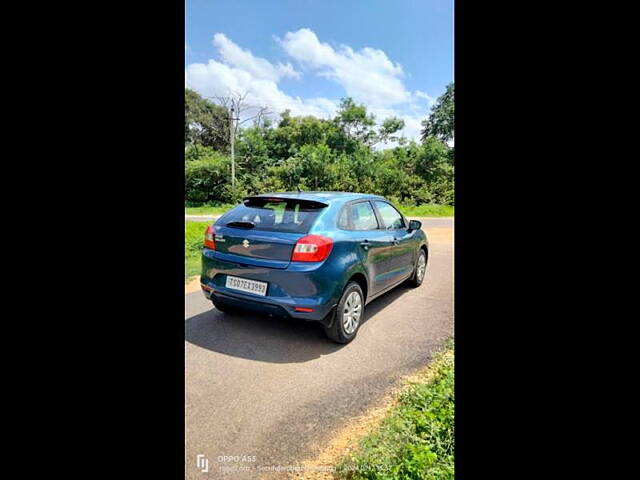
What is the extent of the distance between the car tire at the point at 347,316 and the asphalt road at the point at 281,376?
93mm

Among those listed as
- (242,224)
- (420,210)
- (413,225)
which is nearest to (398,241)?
(413,225)

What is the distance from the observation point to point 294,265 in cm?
253

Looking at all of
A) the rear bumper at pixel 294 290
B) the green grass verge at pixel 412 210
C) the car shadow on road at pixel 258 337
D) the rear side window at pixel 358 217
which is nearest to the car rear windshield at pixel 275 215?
the rear side window at pixel 358 217

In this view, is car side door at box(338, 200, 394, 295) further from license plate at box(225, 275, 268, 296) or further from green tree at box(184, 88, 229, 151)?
green tree at box(184, 88, 229, 151)

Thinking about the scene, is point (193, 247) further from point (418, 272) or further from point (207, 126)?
point (418, 272)

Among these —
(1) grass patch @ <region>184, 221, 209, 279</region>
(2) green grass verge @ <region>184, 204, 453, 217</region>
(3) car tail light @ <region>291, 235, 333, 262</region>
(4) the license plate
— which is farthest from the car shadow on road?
(2) green grass verge @ <region>184, 204, 453, 217</region>

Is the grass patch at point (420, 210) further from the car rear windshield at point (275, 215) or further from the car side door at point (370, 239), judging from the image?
the car rear windshield at point (275, 215)

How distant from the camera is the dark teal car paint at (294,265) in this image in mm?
2533

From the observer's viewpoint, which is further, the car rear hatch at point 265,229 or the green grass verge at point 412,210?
the green grass verge at point 412,210

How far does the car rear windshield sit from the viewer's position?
8.80 ft

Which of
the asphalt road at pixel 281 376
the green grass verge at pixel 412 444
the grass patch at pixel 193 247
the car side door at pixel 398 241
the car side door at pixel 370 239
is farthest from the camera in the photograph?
the grass patch at pixel 193 247

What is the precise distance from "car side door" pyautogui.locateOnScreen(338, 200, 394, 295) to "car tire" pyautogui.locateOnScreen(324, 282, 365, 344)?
0.73ft
